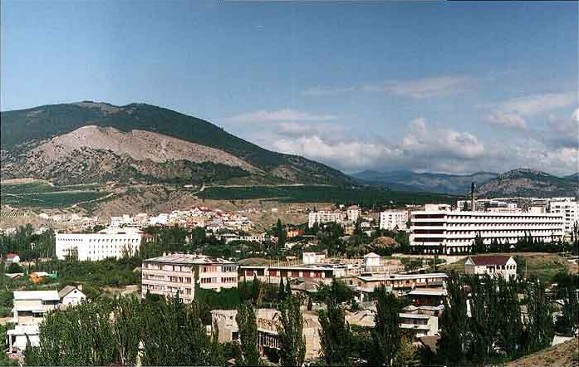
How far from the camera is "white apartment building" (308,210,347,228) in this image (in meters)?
15.3

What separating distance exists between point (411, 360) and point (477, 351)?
1.54ft

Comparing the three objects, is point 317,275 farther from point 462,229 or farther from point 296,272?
point 462,229

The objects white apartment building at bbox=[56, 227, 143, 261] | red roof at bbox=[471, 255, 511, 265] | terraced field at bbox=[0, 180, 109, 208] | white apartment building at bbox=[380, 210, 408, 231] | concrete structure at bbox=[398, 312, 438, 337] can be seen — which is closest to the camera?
concrete structure at bbox=[398, 312, 438, 337]

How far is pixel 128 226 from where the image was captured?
1358 cm

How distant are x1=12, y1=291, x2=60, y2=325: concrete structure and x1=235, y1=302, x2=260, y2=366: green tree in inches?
117

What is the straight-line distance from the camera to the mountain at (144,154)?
21.1 m

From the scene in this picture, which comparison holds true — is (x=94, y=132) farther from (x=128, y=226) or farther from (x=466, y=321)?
(x=466, y=321)

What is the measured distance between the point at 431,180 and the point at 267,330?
14182mm

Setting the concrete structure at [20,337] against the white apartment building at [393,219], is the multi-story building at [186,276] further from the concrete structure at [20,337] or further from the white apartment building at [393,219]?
the white apartment building at [393,219]

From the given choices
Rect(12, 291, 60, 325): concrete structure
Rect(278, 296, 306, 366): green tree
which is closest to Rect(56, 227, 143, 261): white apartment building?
Rect(12, 291, 60, 325): concrete structure

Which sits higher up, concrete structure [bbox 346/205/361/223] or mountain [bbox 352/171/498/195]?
mountain [bbox 352/171/498/195]

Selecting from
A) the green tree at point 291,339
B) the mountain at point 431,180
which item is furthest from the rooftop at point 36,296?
the mountain at point 431,180

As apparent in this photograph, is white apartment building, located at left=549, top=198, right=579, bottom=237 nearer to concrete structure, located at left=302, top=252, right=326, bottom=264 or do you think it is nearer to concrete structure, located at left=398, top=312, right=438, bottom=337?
concrete structure, located at left=302, top=252, right=326, bottom=264

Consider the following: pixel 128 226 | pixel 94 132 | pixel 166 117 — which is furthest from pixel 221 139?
pixel 128 226
